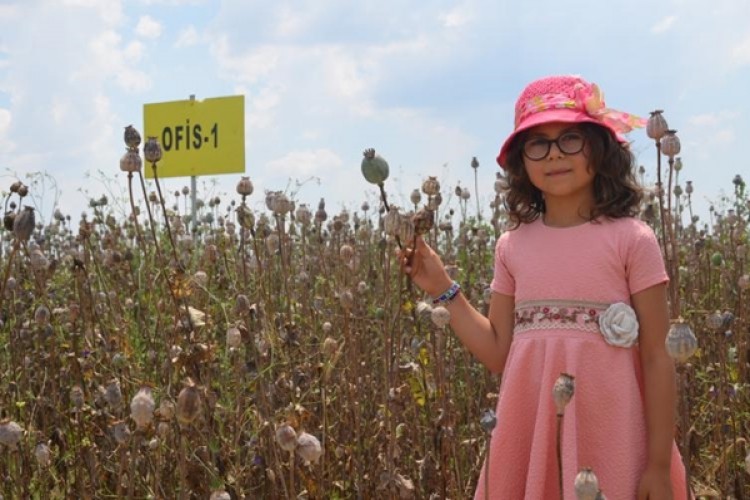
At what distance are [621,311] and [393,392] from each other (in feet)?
1.36

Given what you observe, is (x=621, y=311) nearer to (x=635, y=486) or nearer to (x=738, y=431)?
(x=635, y=486)

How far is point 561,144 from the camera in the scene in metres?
1.63

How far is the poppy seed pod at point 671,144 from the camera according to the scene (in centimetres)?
177

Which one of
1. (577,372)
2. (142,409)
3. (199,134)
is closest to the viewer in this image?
(142,409)

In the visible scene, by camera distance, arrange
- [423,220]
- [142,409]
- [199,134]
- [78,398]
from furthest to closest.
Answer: [199,134]
[78,398]
[423,220]
[142,409]

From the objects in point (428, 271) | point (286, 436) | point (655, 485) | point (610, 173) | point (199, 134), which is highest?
point (199, 134)

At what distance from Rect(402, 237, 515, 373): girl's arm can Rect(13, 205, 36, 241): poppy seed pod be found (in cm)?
63

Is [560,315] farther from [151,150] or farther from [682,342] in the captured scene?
[151,150]

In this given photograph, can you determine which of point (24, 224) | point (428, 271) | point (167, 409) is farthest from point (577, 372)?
point (24, 224)

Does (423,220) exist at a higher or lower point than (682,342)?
higher

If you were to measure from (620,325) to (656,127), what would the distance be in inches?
15.0

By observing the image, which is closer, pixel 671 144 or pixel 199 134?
pixel 671 144

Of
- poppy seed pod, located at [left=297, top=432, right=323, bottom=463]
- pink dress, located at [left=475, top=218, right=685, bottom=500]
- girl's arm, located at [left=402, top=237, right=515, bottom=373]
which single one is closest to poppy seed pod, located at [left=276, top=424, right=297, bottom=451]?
poppy seed pod, located at [left=297, top=432, right=323, bottom=463]

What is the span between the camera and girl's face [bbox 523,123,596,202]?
5.29 feet
